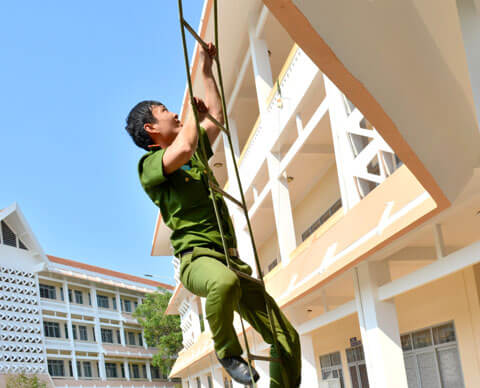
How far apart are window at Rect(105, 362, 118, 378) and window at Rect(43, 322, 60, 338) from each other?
555 centimetres

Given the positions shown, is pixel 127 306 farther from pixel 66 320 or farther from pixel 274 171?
pixel 274 171

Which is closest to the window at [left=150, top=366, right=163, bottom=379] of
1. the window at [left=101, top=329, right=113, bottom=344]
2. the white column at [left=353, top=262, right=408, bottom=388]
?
the window at [left=101, top=329, right=113, bottom=344]

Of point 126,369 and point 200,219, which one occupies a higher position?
point 200,219

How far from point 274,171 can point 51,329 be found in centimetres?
3423

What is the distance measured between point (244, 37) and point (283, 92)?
3.86 metres

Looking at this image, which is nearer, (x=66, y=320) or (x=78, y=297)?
(x=66, y=320)

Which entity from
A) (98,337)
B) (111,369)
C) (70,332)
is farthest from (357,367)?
(111,369)

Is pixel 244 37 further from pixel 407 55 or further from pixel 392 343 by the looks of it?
pixel 407 55

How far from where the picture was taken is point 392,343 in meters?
8.61

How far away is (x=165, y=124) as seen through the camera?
297 cm

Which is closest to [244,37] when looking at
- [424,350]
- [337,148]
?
[337,148]

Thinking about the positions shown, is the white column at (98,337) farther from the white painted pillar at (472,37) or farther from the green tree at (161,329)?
the white painted pillar at (472,37)

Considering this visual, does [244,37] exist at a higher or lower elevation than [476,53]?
higher

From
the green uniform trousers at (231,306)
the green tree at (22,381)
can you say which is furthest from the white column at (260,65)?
the green tree at (22,381)
